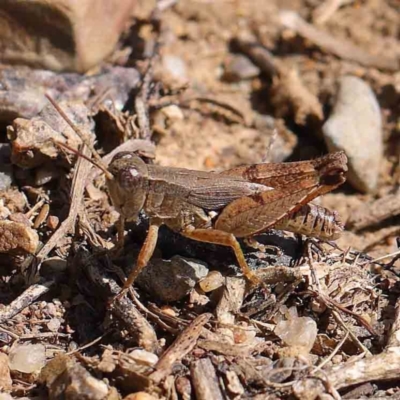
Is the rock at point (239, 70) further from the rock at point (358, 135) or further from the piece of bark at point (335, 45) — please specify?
the rock at point (358, 135)

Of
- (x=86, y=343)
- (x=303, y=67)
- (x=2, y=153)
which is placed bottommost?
(x=86, y=343)

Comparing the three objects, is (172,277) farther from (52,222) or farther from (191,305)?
(52,222)

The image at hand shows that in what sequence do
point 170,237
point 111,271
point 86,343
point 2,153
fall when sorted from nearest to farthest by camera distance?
point 86,343, point 111,271, point 170,237, point 2,153

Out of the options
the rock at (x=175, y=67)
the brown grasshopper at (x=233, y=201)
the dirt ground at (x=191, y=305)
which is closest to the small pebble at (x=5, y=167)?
the dirt ground at (x=191, y=305)

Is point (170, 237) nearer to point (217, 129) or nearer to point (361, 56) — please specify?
point (217, 129)

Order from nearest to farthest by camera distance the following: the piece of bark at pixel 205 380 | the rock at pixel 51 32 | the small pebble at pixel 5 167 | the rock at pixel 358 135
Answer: the piece of bark at pixel 205 380 → the small pebble at pixel 5 167 → the rock at pixel 51 32 → the rock at pixel 358 135

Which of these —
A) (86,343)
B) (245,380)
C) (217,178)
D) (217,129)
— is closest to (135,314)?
(86,343)
